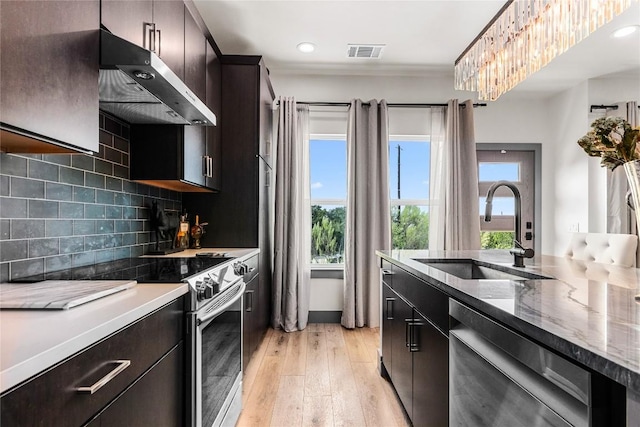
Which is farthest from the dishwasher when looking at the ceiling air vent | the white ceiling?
the ceiling air vent

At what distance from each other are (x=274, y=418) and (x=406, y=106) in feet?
10.8

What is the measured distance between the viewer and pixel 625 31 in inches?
117

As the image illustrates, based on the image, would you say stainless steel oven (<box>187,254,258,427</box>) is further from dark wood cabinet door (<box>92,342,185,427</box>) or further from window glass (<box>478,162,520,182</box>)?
window glass (<box>478,162,520,182</box>)

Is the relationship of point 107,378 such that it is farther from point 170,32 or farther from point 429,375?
point 170,32

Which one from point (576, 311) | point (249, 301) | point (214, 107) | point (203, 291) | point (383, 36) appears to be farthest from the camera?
point (383, 36)

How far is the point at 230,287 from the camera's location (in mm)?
1886

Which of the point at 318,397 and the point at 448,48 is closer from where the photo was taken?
the point at 318,397

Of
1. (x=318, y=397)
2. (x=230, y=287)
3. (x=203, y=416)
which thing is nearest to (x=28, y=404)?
(x=203, y=416)

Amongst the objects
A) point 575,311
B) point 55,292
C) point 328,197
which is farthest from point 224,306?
point 328,197

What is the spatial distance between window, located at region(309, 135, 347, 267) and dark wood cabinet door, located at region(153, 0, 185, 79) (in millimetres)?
2109

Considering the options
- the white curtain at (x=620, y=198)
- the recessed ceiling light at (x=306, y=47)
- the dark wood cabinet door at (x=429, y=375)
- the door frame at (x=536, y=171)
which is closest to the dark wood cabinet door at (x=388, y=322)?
the dark wood cabinet door at (x=429, y=375)

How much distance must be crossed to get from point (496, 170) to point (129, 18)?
4.09 meters

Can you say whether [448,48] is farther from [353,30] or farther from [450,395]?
[450,395]

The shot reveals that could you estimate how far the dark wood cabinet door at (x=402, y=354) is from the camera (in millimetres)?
1853
